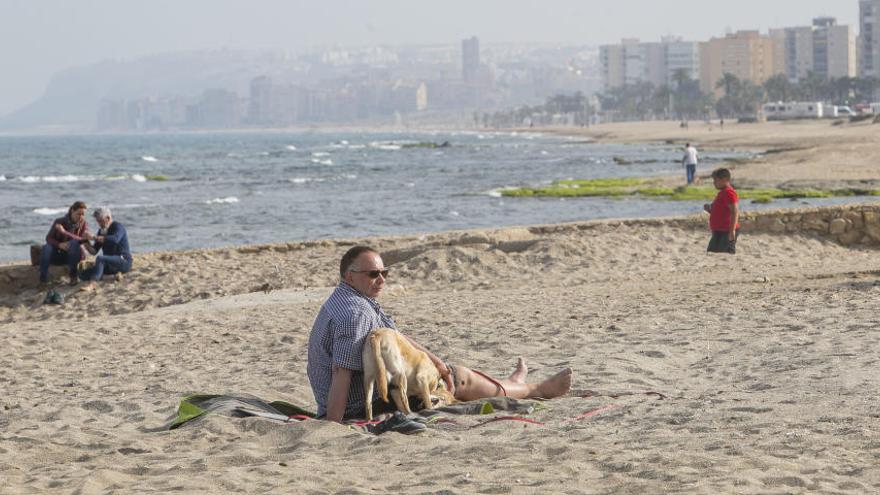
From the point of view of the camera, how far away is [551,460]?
→ 587cm

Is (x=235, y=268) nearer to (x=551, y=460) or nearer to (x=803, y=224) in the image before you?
(x=803, y=224)

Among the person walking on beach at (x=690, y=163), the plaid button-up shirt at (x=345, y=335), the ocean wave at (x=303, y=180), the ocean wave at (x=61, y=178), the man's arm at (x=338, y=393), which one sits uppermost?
the plaid button-up shirt at (x=345, y=335)

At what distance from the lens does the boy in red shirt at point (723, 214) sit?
547 inches

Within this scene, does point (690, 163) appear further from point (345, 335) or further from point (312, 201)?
point (345, 335)

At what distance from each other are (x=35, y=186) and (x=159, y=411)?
174 ft

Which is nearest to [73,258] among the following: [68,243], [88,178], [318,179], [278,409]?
[68,243]

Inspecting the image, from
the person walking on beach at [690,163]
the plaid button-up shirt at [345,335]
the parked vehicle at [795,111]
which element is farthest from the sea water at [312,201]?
the parked vehicle at [795,111]

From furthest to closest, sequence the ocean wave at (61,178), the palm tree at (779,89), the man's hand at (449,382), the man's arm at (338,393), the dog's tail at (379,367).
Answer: the palm tree at (779,89) → the ocean wave at (61,178) → the man's hand at (449,382) → the man's arm at (338,393) → the dog's tail at (379,367)

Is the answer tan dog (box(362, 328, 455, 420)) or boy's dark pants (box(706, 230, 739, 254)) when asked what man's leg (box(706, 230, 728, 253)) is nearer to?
boy's dark pants (box(706, 230, 739, 254))

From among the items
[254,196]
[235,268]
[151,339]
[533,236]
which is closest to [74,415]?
[151,339]

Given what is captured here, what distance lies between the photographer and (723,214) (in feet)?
46.8

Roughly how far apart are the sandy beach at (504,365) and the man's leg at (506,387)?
0.16 meters

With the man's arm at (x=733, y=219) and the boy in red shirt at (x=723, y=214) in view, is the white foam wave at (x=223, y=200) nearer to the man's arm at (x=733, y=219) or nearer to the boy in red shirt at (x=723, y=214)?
the boy in red shirt at (x=723, y=214)

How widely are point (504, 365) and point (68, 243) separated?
25.0 ft
